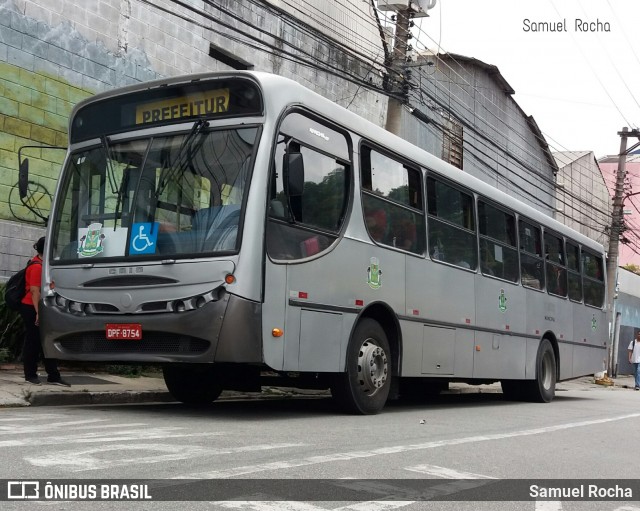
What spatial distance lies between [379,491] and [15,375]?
7458mm

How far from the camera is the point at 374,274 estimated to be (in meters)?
9.29

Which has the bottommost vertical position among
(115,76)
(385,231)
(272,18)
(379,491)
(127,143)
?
(379,491)

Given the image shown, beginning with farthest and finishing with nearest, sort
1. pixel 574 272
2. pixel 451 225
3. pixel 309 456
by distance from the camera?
1. pixel 574 272
2. pixel 451 225
3. pixel 309 456

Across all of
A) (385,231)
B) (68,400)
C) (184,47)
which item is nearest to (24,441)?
(68,400)

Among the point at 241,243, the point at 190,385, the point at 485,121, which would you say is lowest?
the point at 190,385

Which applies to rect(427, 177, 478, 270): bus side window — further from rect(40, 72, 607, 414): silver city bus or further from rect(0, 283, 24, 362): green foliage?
rect(0, 283, 24, 362): green foliage

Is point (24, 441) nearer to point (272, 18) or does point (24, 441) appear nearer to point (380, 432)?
point (380, 432)

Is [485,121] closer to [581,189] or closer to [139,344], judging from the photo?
[581,189]

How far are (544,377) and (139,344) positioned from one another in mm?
8813

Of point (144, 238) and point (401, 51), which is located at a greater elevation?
point (401, 51)

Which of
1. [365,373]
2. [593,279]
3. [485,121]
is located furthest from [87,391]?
[485,121]

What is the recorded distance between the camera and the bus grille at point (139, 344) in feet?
25.0

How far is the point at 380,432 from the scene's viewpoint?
7.59 m

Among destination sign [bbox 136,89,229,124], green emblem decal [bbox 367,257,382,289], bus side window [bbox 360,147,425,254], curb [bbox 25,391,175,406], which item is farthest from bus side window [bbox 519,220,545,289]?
destination sign [bbox 136,89,229,124]
